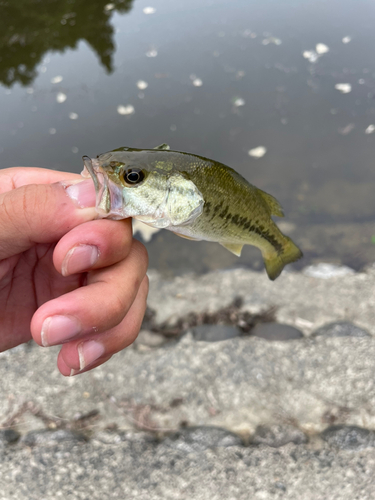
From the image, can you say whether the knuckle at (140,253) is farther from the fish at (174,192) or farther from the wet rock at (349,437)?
the wet rock at (349,437)

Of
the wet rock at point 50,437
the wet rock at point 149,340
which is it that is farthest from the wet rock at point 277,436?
the wet rock at point 50,437

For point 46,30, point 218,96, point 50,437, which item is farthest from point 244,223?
point 46,30

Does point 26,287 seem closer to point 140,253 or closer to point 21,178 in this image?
point 21,178

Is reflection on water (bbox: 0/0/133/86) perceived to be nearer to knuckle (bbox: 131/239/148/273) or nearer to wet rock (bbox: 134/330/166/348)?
wet rock (bbox: 134/330/166/348)

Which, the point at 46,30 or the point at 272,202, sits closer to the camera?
the point at 272,202

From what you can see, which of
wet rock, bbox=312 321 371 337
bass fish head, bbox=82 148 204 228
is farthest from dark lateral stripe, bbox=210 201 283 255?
wet rock, bbox=312 321 371 337

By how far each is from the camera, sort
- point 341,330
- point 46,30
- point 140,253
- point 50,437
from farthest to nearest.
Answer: point 46,30
point 341,330
point 50,437
point 140,253

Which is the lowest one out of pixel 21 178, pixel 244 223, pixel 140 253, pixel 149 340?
pixel 149 340
